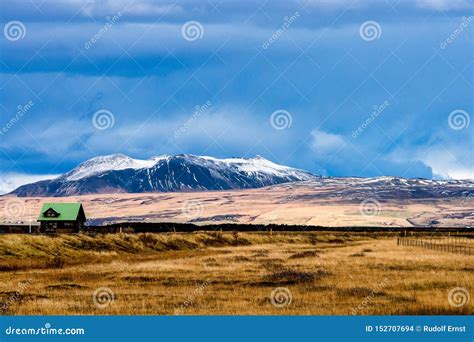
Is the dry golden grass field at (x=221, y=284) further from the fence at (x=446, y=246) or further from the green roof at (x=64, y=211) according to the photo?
the green roof at (x=64, y=211)

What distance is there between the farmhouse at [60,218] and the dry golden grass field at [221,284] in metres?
39.2

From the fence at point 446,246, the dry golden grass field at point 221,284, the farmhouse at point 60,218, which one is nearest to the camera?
the dry golden grass field at point 221,284

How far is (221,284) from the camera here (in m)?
38.5

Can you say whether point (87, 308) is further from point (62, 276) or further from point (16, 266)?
point (16, 266)

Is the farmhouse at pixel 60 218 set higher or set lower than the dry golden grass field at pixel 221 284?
higher

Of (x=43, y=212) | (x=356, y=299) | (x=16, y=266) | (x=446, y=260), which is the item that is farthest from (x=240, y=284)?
(x=43, y=212)

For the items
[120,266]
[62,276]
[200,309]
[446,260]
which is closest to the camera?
[200,309]

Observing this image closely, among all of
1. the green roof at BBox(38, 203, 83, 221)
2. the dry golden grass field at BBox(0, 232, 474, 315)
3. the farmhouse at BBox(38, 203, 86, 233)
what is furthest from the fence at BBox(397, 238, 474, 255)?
the green roof at BBox(38, 203, 83, 221)

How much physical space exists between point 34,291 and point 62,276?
25.5 ft

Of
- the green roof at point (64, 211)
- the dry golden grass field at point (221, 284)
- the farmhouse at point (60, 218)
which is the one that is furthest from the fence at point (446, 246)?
the green roof at point (64, 211)

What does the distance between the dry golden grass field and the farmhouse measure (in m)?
39.2

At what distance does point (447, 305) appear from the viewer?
99.5ft

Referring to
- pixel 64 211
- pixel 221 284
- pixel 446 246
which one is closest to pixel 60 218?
pixel 64 211

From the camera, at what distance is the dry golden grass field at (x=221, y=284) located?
29.8 m
